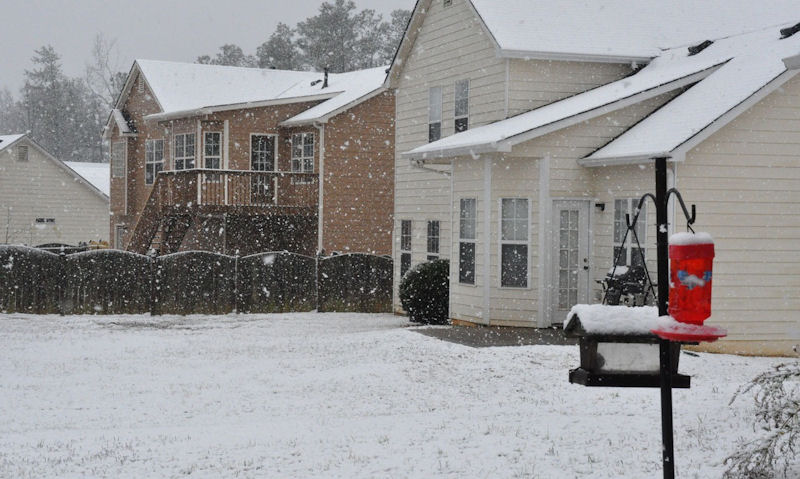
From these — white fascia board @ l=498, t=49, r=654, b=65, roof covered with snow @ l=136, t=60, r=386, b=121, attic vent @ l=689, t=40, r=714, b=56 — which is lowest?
white fascia board @ l=498, t=49, r=654, b=65

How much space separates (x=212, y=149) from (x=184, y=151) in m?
1.33

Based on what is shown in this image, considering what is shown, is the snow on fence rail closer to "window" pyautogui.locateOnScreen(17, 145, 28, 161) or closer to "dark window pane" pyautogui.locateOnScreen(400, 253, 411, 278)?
"dark window pane" pyautogui.locateOnScreen(400, 253, 411, 278)

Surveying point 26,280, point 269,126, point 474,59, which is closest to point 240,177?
point 269,126

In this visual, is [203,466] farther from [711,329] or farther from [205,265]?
[205,265]

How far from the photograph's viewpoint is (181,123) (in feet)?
107

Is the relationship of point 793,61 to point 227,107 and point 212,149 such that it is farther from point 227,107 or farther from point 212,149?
point 212,149

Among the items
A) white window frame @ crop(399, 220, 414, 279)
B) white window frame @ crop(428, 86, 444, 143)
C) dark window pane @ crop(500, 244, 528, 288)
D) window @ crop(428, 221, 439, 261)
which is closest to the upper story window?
white window frame @ crop(399, 220, 414, 279)

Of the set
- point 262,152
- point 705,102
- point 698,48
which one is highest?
point 698,48

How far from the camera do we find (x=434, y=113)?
77.5ft

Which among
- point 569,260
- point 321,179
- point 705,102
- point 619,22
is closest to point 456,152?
point 569,260

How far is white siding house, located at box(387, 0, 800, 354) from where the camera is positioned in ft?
54.3

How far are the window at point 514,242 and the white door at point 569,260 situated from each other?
0.57 metres

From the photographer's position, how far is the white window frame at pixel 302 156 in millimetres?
31438

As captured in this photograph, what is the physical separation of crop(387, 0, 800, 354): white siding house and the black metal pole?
9950mm
